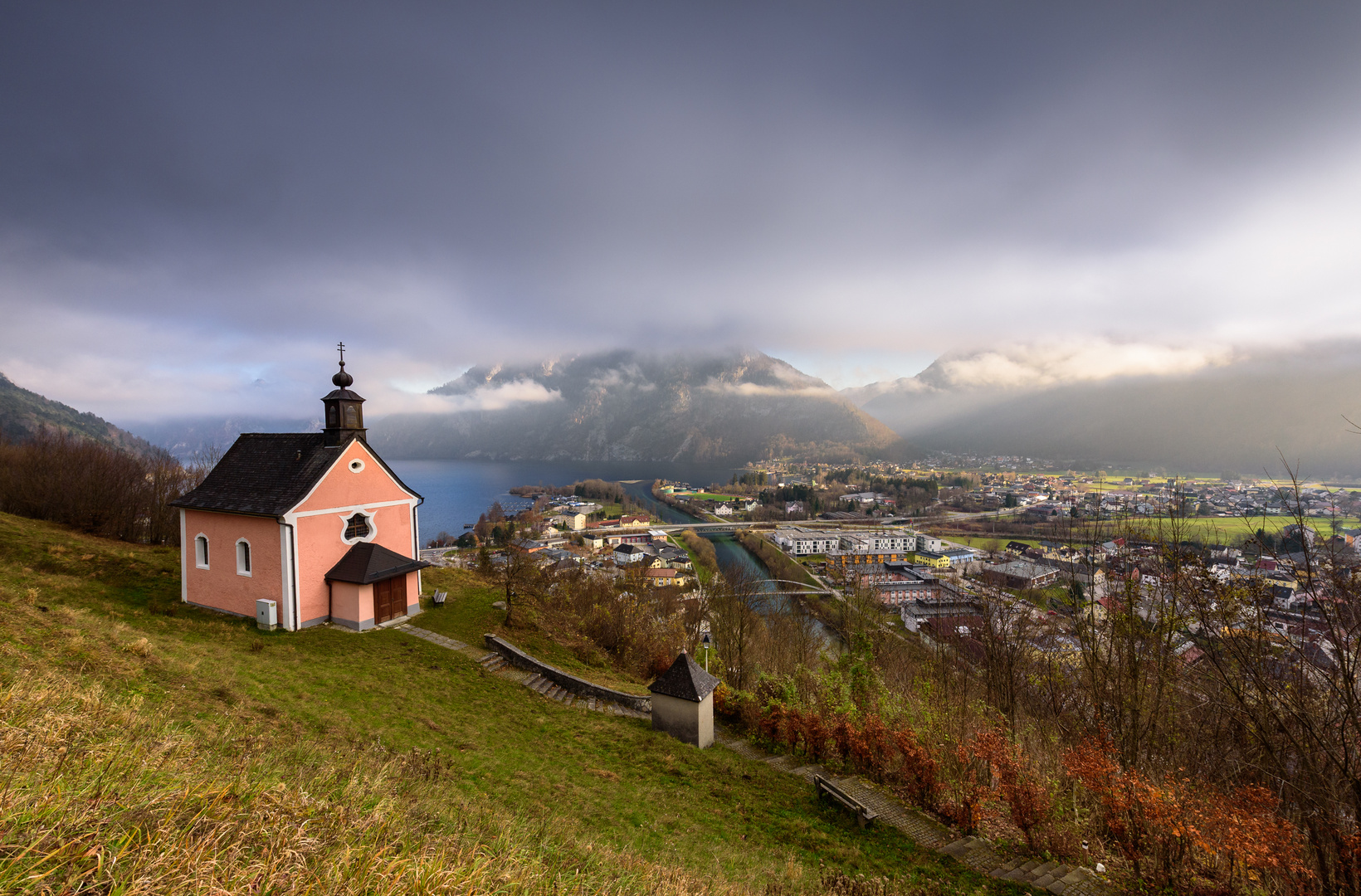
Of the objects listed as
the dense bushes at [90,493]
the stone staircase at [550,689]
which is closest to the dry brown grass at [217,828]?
the stone staircase at [550,689]

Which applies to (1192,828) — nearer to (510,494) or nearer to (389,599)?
(389,599)

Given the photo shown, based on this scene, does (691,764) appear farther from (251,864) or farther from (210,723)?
(251,864)

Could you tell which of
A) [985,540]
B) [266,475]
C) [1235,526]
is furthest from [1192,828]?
[985,540]

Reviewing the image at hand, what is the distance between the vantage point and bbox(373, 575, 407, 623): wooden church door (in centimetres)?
1575

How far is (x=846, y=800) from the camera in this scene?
898cm

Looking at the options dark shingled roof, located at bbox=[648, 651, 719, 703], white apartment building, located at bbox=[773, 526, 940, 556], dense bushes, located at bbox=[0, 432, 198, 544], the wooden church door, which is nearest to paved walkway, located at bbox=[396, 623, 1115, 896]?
dark shingled roof, located at bbox=[648, 651, 719, 703]

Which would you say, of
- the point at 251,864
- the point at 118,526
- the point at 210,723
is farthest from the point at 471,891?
the point at 118,526

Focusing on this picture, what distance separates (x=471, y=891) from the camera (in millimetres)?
2865

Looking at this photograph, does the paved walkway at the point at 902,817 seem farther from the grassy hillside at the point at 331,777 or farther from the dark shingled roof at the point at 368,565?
the dark shingled roof at the point at 368,565

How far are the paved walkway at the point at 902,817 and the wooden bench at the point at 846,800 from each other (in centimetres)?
36

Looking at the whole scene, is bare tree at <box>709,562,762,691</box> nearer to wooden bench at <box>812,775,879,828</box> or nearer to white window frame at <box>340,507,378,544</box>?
wooden bench at <box>812,775,879,828</box>

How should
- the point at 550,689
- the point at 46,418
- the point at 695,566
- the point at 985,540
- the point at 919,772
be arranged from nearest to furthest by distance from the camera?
the point at 919,772 → the point at 550,689 → the point at 695,566 → the point at 985,540 → the point at 46,418

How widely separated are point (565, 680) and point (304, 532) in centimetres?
872

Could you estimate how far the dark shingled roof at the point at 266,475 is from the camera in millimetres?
15344
